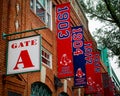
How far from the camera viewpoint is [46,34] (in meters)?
17.4

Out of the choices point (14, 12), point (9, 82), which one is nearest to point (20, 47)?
point (9, 82)

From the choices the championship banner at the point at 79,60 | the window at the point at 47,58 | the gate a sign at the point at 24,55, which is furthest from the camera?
the championship banner at the point at 79,60

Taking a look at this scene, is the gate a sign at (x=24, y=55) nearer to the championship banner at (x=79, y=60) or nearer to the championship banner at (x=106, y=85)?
the championship banner at (x=79, y=60)

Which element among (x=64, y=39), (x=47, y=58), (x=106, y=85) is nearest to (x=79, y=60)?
(x=47, y=58)

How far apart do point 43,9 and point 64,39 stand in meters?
2.47

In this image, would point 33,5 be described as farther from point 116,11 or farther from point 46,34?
point 116,11

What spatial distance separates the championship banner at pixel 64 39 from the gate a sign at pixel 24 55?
5086 mm

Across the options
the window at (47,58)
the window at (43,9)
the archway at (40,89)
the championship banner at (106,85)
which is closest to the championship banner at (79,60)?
the window at (47,58)

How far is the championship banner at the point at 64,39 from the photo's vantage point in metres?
16.4

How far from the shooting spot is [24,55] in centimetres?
1115

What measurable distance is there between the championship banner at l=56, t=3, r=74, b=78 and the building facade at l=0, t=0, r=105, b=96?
772mm

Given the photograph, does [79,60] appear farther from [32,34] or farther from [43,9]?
[32,34]

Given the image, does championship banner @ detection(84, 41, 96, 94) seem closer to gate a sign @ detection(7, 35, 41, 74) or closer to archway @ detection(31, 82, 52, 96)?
archway @ detection(31, 82, 52, 96)

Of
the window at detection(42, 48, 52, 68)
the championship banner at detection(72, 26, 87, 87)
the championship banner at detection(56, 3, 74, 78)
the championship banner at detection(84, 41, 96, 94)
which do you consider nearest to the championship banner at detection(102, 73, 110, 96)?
the championship banner at detection(84, 41, 96, 94)
